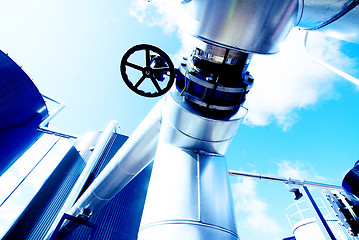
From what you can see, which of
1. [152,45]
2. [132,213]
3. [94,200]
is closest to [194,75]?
[152,45]

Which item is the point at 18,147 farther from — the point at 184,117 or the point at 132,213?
the point at 184,117

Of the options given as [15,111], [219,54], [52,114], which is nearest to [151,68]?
[219,54]

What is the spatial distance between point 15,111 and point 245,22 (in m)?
10.5

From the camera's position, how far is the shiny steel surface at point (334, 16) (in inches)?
39.9

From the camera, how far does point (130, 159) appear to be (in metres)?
2.22

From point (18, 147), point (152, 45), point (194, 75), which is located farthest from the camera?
point (18, 147)

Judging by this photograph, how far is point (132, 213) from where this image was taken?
29.1ft

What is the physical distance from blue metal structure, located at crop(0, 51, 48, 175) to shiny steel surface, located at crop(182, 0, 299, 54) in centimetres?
985

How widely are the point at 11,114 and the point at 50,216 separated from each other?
462cm

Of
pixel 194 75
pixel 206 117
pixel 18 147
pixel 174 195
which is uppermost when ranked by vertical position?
pixel 18 147

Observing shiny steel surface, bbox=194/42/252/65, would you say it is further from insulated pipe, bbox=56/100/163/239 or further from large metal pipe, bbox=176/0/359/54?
insulated pipe, bbox=56/100/163/239

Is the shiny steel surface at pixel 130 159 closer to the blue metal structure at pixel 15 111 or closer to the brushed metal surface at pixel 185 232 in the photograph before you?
the brushed metal surface at pixel 185 232

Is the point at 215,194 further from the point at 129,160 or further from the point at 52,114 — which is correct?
the point at 52,114

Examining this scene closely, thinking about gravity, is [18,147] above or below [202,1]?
above
